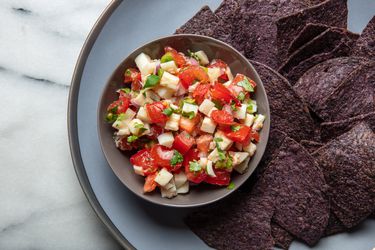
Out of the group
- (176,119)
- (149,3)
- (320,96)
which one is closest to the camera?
(176,119)

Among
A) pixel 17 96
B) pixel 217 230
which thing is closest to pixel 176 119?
pixel 217 230

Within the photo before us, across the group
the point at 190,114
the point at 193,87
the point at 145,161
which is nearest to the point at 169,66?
the point at 193,87

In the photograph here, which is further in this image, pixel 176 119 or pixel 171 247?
pixel 171 247

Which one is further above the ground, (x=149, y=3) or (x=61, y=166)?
(x=149, y=3)

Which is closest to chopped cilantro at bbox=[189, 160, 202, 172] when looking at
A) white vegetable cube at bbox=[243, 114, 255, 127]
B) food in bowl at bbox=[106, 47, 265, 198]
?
food in bowl at bbox=[106, 47, 265, 198]

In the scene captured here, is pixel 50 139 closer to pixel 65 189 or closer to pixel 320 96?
pixel 65 189

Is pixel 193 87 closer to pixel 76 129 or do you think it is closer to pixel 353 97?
pixel 76 129
